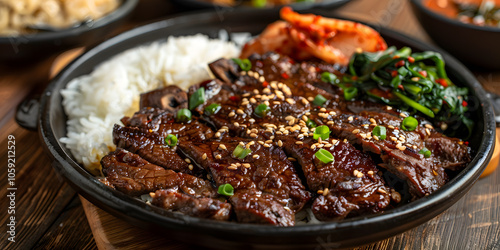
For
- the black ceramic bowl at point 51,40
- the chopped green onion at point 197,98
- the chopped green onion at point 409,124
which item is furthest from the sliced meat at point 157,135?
the black ceramic bowl at point 51,40

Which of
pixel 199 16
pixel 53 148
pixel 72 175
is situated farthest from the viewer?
pixel 199 16

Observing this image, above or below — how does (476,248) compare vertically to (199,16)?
below

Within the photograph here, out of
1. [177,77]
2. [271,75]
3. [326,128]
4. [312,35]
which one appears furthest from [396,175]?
[177,77]

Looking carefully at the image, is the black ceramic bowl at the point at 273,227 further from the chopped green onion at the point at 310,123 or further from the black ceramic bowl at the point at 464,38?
the black ceramic bowl at the point at 464,38

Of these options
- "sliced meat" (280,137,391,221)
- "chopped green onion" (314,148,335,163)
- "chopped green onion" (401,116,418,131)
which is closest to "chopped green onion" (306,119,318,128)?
"sliced meat" (280,137,391,221)

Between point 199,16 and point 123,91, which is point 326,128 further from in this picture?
point 199,16

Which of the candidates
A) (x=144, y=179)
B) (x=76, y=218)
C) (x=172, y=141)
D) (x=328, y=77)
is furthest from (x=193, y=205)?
(x=328, y=77)

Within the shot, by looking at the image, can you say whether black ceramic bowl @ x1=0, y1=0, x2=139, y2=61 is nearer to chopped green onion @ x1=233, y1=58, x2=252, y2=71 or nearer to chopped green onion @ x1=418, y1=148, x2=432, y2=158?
chopped green onion @ x1=233, y1=58, x2=252, y2=71
